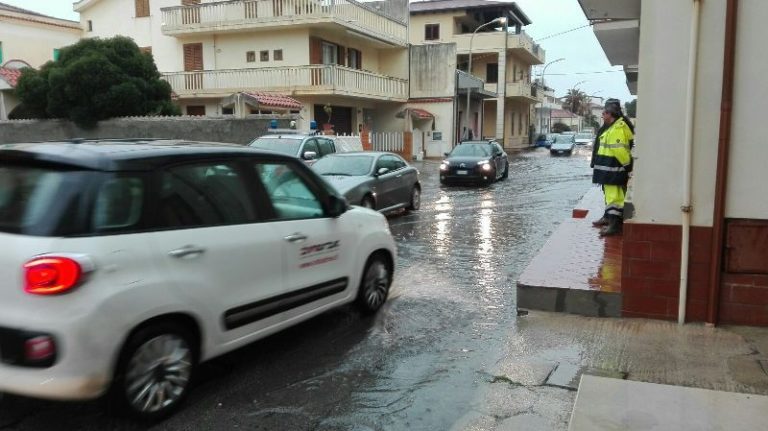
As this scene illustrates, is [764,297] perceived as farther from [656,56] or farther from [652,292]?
[656,56]

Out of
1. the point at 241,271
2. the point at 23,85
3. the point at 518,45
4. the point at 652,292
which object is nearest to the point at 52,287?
the point at 241,271

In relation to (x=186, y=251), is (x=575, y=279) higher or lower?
lower

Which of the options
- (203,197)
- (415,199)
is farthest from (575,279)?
(415,199)

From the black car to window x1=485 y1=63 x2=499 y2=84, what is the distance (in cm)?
2935

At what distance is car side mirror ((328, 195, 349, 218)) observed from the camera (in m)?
5.50

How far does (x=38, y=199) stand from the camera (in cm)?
364

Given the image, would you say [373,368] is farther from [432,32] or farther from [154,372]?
[432,32]

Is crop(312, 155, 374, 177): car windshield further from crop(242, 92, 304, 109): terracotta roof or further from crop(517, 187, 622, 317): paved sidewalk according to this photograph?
crop(242, 92, 304, 109): terracotta roof

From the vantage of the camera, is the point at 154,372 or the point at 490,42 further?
the point at 490,42

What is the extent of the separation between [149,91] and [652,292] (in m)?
20.6

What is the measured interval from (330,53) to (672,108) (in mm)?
25960

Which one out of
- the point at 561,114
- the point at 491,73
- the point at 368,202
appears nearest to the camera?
the point at 368,202

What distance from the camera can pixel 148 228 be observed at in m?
3.85

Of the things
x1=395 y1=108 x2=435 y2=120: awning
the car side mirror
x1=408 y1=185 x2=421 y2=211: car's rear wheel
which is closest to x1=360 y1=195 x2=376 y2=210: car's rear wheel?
→ x1=408 y1=185 x2=421 y2=211: car's rear wheel
